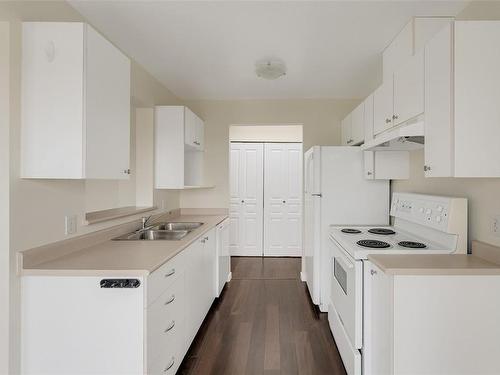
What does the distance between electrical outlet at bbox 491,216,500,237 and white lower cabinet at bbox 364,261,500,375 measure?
0.90ft

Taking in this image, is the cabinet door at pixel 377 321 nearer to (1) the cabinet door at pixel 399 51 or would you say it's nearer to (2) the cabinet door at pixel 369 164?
(2) the cabinet door at pixel 369 164

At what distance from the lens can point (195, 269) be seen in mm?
2395

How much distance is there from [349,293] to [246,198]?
11.1ft

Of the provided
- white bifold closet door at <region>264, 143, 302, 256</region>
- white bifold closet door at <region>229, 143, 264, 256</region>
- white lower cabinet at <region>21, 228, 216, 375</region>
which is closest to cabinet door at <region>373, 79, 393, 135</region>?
white lower cabinet at <region>21, 228, 216, 375</region>

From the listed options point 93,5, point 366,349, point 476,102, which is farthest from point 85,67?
point 366,349

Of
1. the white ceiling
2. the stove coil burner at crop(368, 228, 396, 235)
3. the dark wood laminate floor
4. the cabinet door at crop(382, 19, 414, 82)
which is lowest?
the dark wood laminate floor

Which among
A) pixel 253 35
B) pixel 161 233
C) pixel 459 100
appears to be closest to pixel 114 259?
pixel 161 233

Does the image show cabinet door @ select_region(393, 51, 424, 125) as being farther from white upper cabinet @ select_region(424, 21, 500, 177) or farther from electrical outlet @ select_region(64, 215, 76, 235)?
electrical outlet @ select_region(64, 215, 76, 235)

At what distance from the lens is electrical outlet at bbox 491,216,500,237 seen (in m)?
1.61

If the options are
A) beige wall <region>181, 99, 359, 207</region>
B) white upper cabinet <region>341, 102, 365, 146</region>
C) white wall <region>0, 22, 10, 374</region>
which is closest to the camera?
white wall <region>0, 22, 10, 374</region>

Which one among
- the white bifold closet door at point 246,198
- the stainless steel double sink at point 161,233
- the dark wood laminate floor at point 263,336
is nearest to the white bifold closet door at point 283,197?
the white bifold closet door at point 246,198

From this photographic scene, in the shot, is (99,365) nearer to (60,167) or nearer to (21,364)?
(21,364)

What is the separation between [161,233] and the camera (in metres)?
2.84

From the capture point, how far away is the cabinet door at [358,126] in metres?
2.87
